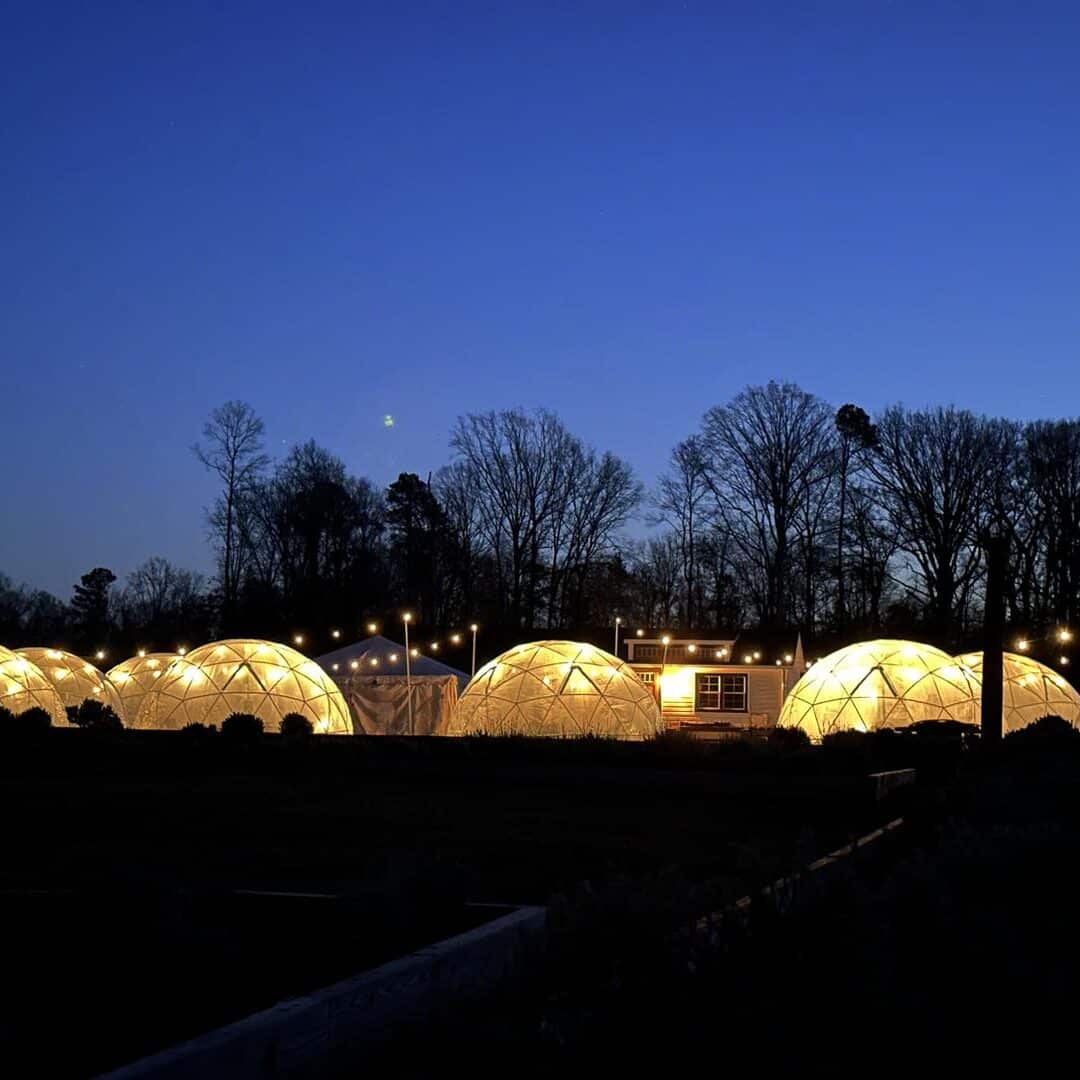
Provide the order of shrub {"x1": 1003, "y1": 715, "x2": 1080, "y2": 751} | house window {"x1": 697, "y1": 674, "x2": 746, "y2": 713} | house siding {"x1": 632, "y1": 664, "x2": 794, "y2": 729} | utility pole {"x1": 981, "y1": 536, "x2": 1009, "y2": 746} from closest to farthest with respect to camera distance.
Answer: shrub {"x1": 1003, "y1": 715, "x2": 1080, "y2": 751}
utility pole {"x1": 981, "y1": 536, "x2": 1009, "y2": 746}
house siding {"x1": 632, "y1": 664, "x2": 794, "y2": 729}
house window {"x1": 697, "y1": 674, "x2": 746, "y2": 713}

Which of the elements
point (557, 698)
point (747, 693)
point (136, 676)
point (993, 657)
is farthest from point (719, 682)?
point (993, 657)

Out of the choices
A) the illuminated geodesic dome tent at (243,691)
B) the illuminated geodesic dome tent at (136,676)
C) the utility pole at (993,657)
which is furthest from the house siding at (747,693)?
the utility pole at (993,657)

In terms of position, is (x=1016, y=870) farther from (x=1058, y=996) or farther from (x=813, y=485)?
(x=813, y=485)

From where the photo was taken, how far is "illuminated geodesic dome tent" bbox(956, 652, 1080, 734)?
31469 mm

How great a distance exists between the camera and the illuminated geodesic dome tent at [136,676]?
124 feet

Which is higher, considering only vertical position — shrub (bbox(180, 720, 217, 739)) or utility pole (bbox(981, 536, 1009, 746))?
utility pole (bbox(981, 536, 1009, 746))

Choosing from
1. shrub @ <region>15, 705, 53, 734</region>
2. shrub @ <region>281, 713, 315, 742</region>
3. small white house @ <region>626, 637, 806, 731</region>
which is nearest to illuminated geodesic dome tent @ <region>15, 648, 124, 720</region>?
shrub @ <region>15, 705, 53, 734</region>

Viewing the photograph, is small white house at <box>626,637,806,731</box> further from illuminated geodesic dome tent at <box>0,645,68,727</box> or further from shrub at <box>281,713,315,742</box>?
illuminated geodesic dome tent at <box>0,645,68,727</box>

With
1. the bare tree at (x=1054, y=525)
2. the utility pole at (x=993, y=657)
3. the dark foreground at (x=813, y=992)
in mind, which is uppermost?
the bare tree at (x=1054, y=525)

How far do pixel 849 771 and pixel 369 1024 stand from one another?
54.8ft

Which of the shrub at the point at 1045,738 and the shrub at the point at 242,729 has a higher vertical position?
the shrub at the point at 1045,738

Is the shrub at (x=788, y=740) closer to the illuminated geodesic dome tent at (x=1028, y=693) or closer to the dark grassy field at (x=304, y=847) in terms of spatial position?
the dark grassy field at (x=304, y=847)

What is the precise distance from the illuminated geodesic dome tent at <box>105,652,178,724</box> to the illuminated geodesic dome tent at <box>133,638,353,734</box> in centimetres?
610

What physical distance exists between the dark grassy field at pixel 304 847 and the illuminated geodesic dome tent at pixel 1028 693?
1289cm
